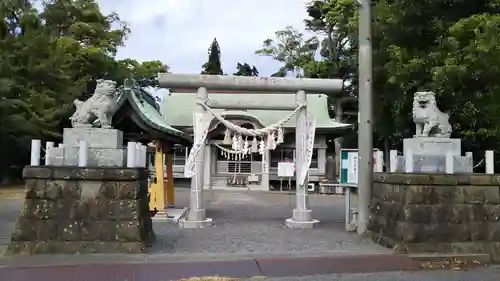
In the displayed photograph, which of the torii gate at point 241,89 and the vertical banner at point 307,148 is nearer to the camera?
the torii gate at point 241,89

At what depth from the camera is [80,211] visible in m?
8.18

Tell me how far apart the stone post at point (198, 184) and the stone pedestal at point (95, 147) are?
3141 mm

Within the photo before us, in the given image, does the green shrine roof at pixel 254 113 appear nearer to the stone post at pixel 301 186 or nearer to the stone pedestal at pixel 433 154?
the stone post at pixel 301 186

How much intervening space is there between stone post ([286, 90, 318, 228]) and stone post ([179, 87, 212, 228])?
2257 millimetres

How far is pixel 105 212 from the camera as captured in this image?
8227 mm

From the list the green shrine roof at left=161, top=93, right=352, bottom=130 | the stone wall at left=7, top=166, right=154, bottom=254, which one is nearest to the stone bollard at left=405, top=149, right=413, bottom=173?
the stone wall at left=7, top=166, right=154, bottom=254

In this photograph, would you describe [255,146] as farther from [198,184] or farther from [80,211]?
[80,211]

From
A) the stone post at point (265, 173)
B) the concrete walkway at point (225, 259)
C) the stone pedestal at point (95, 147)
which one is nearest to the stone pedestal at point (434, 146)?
the concrete walkway at point (225, 259)

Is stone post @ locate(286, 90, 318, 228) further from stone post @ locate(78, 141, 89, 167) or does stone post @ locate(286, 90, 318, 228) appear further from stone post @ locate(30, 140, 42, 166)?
stone post @ locate(30, 140, 42, 166)

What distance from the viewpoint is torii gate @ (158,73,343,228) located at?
11.6 metres

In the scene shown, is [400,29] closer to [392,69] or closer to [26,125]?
[392,69]

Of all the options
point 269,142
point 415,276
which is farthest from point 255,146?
point 415,276

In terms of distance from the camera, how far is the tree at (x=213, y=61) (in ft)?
169

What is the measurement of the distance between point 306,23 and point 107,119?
2641 cm
